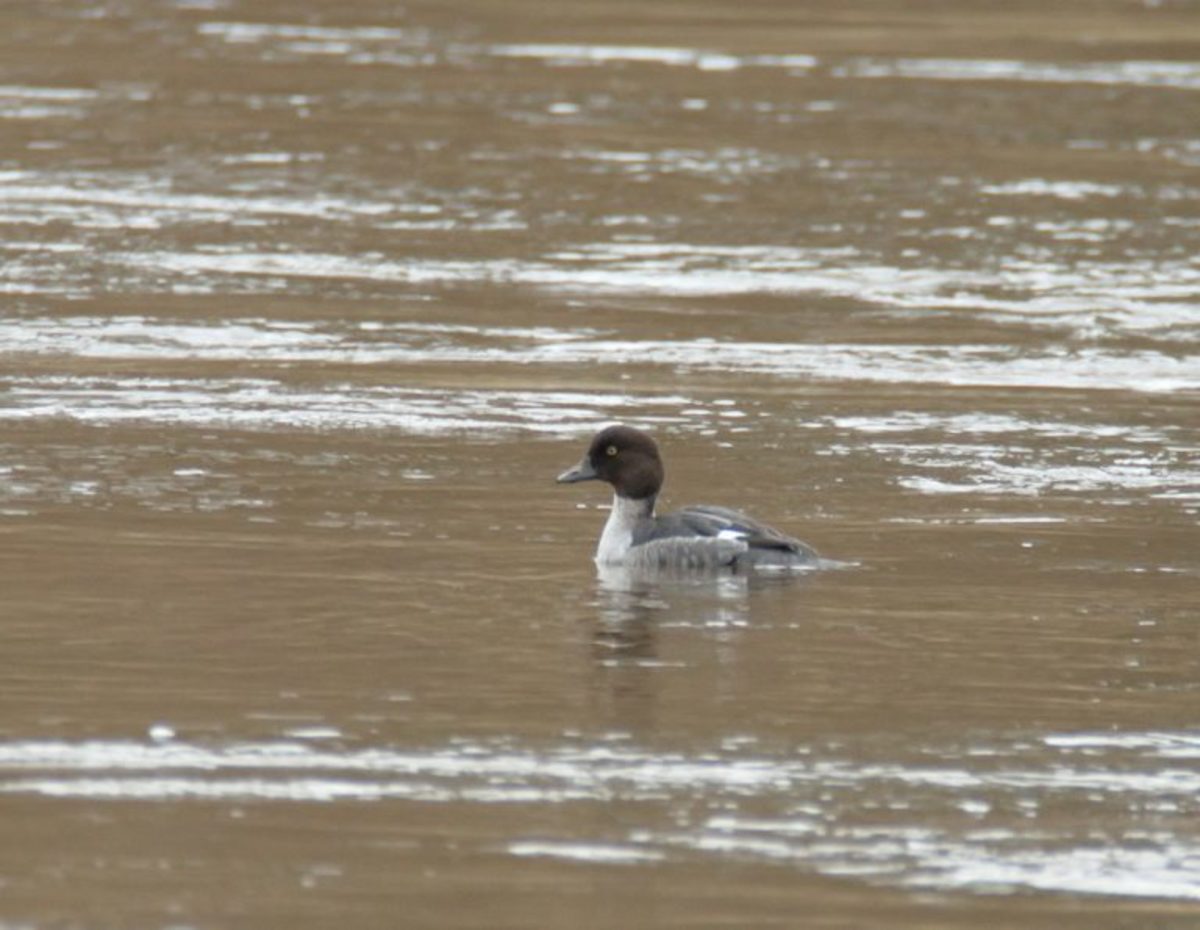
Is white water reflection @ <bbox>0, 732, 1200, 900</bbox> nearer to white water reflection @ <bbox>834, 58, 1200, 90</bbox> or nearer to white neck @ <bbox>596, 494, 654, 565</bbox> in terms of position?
white neck @ <bbox>596, 494, 654, 565</bbox>

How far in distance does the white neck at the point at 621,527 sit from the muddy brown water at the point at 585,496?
0.96ft

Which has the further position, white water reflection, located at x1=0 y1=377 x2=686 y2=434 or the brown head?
white water reflection, located at x1=0 y1=377 x2=686 y2=434

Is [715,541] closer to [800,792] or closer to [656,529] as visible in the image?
[656,529]

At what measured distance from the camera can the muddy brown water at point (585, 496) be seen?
30.4 ft

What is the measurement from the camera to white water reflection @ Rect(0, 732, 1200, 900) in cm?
916

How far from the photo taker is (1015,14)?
127ft

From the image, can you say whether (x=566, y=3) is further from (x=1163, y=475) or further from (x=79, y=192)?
(x=1163, y=475)

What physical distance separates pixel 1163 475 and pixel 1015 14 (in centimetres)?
2388

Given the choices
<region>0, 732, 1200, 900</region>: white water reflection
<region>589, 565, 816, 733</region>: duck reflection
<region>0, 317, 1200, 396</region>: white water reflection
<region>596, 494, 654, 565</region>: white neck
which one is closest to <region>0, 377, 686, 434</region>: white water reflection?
<region>0, 317, 1200, 396</region>: white water reflection

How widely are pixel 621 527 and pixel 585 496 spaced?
1.88m

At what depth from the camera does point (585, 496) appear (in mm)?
15555

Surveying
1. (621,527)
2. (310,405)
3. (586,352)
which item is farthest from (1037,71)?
(621,527)

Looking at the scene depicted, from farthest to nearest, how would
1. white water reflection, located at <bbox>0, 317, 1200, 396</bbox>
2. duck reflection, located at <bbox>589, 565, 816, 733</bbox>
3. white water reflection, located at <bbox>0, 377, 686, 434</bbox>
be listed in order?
1. white water reflection, located at <bbox>0, 317, 1200, 396</bbox>
2. white water reflection, located at <bbox>0, 377, 686, 434</bbox>
3. duck reflection, located at <bbox>589, 565, 816, 733</bbox>

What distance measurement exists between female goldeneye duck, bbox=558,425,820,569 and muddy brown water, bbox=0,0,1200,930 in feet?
0.48
